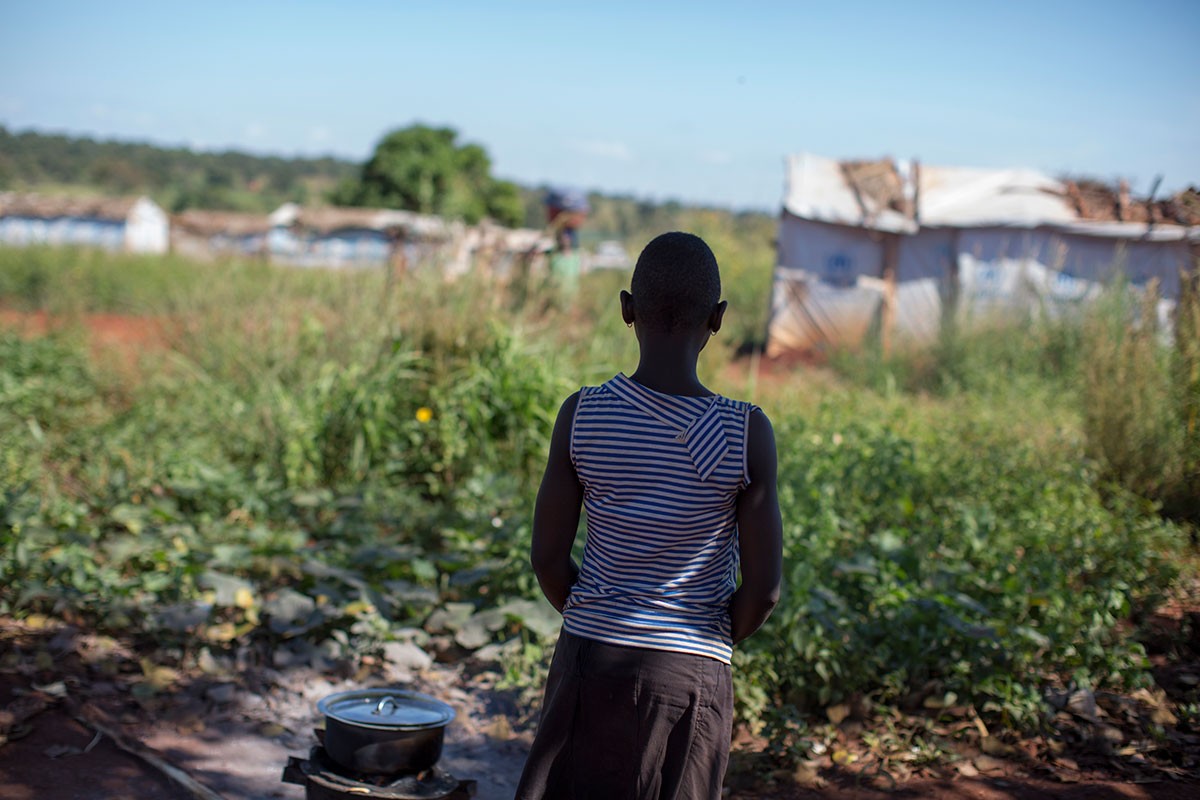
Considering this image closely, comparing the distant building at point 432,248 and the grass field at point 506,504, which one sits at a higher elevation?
the distant building at point 432,248

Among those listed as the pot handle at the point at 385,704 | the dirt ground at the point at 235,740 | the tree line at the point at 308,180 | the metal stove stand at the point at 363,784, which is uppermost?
the tree line at the point at 308,180

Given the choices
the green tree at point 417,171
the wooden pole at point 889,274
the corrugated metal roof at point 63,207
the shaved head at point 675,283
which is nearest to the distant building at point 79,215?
the corrugated metal roof at point 63,207

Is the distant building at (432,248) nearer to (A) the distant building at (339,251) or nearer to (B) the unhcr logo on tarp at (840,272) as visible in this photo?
(A) the distant building at (339,251)

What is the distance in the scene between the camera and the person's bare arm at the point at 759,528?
1.82m

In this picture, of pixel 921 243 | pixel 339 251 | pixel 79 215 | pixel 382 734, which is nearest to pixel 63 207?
pixel 79 215

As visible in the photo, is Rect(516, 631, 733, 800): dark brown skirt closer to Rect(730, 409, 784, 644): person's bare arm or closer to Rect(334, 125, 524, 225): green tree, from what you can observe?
Rect(730, 409, 784, 644): person's bare arm

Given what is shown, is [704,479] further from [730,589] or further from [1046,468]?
[1046,468]

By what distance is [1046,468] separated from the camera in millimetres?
5285

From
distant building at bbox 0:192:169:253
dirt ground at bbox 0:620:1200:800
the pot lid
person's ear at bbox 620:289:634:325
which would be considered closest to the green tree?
distant building at bbox 0:192:169:253

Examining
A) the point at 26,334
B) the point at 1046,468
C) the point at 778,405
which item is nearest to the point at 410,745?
the point at 1046,468

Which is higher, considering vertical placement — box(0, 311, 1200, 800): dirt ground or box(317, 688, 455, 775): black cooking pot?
box(317, 688, 455, 775): black cooking pot

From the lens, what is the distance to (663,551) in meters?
1.86

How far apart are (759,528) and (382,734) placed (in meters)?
1.32

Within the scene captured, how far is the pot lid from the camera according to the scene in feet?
8.80
